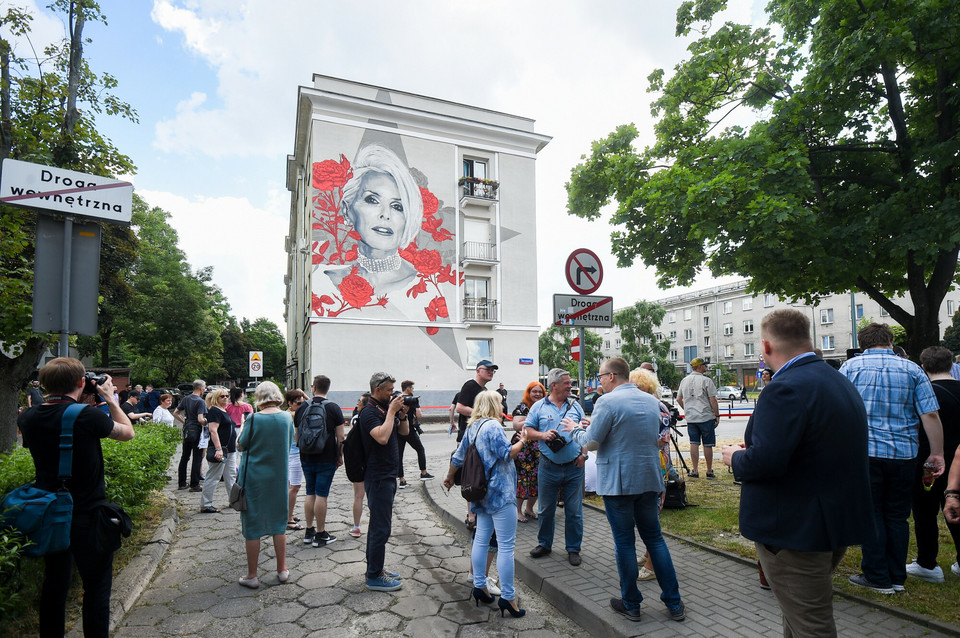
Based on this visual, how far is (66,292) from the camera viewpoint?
387 centimetres

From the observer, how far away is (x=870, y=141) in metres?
8.78

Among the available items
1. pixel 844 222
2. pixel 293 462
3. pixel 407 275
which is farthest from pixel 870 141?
pixel 407 275

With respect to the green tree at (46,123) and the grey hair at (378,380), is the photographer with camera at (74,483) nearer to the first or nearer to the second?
the grey hair at (378,380)

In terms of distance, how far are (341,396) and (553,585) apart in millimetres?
19601

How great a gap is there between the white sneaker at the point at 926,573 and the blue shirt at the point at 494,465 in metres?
3.43

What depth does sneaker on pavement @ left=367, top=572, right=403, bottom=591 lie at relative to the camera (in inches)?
179

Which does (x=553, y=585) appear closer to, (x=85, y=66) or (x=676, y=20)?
(x=85, y=66)

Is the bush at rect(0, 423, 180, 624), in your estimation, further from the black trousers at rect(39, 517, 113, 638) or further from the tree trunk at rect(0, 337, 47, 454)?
the tree trunk at rect(0, 337, 47, 454)

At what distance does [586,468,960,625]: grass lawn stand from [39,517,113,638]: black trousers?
5.18 metres

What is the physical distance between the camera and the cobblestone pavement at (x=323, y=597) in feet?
12.6

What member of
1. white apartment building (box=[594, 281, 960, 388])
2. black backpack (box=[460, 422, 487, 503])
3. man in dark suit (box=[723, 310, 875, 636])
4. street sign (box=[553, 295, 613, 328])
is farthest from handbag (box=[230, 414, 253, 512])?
white apartment building (box=[594, 281, 960, 388])

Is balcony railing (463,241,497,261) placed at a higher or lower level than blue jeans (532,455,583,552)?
higher

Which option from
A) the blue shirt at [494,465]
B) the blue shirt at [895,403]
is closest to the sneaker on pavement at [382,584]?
the blue shirt at [494,465]

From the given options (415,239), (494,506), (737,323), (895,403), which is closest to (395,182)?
(415,239)
